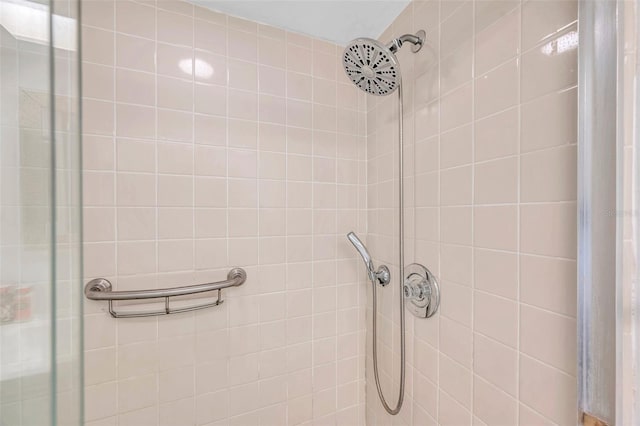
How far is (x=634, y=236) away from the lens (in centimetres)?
41

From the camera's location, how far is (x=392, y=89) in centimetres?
79

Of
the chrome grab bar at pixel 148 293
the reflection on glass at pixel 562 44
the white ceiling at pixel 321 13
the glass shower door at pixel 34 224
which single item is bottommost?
the chrome grab bar at pixel 148 293

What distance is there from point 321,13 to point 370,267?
103cm

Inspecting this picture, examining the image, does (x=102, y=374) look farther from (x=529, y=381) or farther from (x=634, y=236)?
(x=634, y=236)

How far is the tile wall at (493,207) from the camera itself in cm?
51

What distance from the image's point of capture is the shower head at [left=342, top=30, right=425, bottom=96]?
68 cm

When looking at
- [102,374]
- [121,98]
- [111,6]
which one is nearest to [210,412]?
[102,374]

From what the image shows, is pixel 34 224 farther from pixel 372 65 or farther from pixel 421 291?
pixel 421 291

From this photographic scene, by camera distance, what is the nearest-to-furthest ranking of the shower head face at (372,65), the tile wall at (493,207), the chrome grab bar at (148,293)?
the tile wall at (493,207)
the shower head face at (372,65)
the chrome grab bar at (148,293)

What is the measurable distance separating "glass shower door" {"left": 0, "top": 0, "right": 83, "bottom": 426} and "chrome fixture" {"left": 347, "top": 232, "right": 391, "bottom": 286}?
82 centimetres

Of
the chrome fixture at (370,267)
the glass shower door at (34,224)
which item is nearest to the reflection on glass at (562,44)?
the chrome fixture at (370,267)

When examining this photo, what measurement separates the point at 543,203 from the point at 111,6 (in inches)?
54.6

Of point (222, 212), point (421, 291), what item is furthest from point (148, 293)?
point (421, 291)

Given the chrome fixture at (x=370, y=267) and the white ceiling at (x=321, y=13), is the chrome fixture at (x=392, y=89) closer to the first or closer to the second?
the chrome fixture at (x=370, y=267)
